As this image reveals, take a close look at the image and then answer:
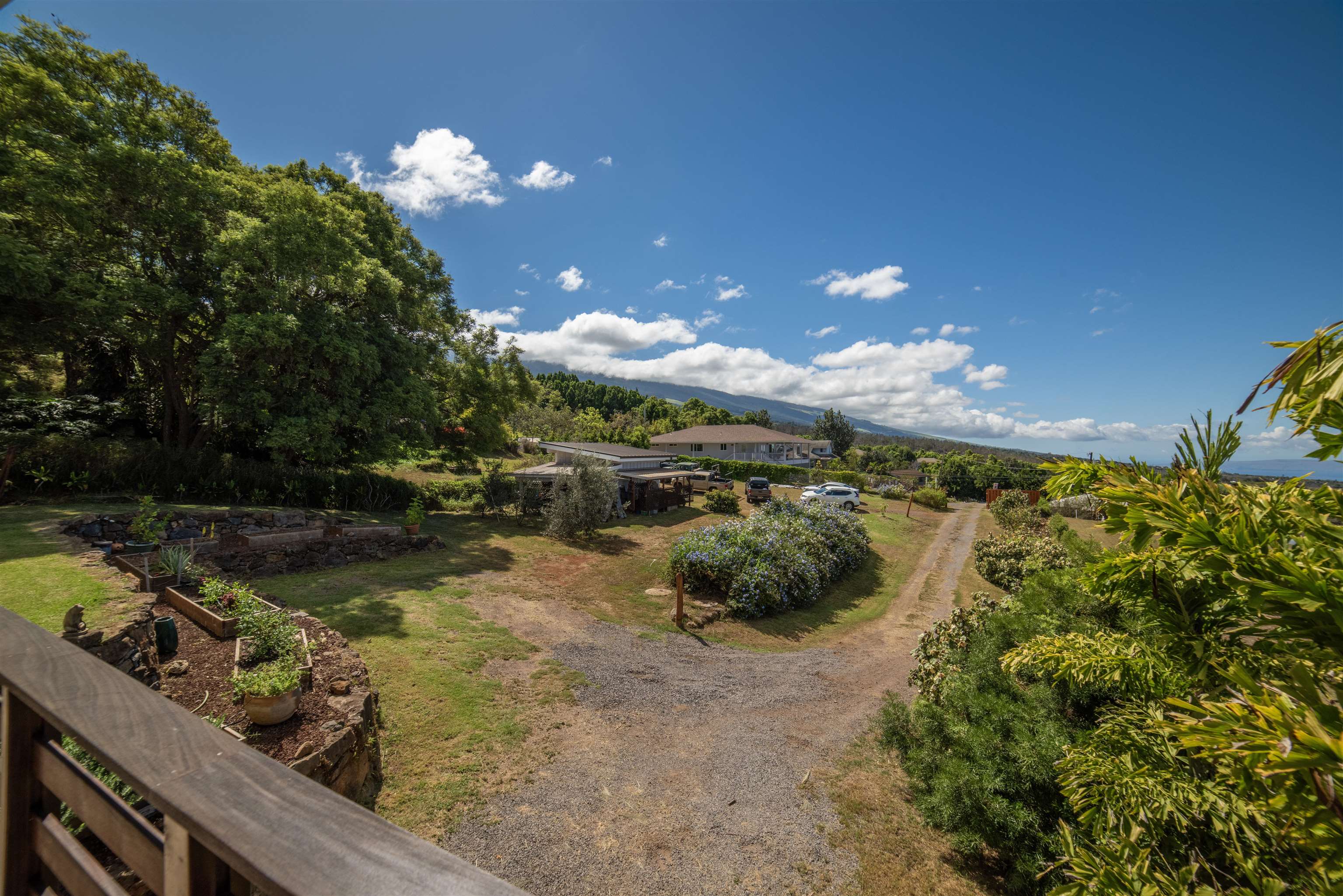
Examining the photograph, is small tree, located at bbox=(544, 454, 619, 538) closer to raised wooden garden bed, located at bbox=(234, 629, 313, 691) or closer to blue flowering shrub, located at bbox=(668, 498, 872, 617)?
blue flowering shrub, located at bbox=(668, 498, 872, 617)

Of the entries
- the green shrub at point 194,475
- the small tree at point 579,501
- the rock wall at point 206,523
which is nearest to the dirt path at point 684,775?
the small tree at point 579,501

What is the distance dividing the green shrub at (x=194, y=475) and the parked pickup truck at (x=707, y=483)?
17.0m

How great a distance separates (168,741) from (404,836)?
0.63 m

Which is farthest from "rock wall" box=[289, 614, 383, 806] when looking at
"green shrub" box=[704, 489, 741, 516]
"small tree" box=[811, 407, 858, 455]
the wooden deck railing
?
"small tree" box=[811, 407, 858, 455]

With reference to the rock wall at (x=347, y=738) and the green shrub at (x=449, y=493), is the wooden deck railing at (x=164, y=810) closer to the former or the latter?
the rock wall at (x=347, y=738)

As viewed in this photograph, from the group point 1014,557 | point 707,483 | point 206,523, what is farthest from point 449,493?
point 1014,557

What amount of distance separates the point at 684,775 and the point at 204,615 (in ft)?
23.9

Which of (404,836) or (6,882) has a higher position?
(404,836)

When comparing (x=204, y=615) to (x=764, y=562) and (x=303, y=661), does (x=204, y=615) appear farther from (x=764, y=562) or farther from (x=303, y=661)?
(x=764, y=562)

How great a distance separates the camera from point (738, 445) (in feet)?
159

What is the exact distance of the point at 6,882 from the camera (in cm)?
133

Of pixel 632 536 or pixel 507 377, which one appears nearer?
pixel 632 536

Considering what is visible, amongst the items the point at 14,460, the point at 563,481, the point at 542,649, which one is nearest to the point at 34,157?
the point at 14,460

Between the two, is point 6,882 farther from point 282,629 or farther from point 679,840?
point 282,629
